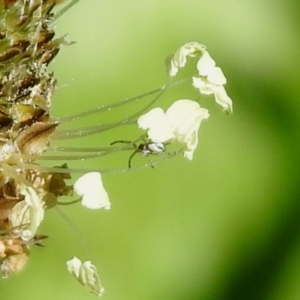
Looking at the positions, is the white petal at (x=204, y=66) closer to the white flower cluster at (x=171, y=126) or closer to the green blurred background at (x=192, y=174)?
the white flower cluster at (x=171, y=126)

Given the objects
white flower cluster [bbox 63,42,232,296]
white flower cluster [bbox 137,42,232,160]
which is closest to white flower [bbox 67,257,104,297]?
white flower cluster [bbox 63,42,232,296]

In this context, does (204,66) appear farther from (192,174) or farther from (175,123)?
(192,174)

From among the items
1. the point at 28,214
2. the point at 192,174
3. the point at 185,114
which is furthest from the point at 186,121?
the point at 192,174

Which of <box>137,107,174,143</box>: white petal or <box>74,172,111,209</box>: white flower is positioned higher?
<box>137,107,174,143</box>: white petal

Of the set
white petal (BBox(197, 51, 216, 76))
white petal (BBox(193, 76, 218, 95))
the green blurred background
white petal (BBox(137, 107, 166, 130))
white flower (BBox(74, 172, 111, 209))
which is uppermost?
white petal (BBox(197, 51, 216, 76))

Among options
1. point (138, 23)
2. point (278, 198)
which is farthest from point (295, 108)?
point (138, 23)

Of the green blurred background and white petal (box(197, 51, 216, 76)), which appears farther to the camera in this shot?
the green blurred background

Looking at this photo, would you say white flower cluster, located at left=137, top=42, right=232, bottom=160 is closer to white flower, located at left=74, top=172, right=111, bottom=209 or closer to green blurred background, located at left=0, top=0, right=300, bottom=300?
A: white flower, located at left=74, top=172, right=111, bottom=209
